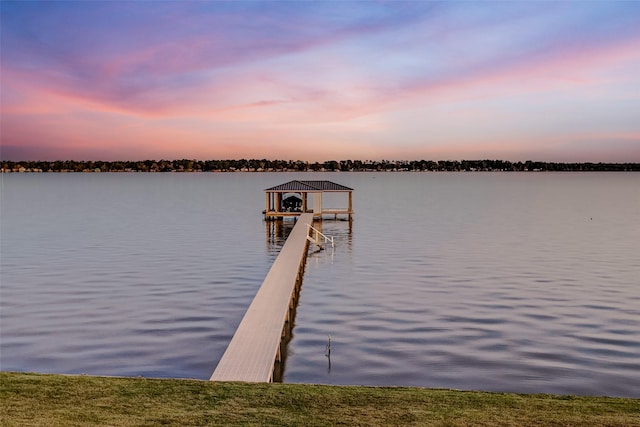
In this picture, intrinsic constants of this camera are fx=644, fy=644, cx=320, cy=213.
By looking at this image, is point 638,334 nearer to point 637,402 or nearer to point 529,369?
point 529,369

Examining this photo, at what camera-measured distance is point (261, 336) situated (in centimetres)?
1591

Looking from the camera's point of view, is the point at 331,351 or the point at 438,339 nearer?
the point at 331,351

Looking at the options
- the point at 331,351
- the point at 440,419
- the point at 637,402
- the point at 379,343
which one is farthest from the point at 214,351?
the point at 637,402

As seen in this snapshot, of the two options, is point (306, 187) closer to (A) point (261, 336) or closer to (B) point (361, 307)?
(B) point (361, 307)

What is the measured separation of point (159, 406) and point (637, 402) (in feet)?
26.2

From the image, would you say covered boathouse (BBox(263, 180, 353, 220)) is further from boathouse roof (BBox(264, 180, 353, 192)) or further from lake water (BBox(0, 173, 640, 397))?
lake water (BBox(0, 173, 640, 397))

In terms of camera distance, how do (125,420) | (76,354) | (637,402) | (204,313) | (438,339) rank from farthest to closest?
1. (204,313)
2. (438,339)
3. (76,354)
4. (637,402)
5. (125,420)

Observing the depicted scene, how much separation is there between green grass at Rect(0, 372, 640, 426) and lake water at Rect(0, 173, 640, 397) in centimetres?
447

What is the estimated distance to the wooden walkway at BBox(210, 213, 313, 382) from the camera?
42.8ft

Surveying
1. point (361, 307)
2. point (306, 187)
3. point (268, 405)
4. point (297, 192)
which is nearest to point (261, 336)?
point (268, 405)

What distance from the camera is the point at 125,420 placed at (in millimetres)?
9344

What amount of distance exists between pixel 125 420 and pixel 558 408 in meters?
6.81

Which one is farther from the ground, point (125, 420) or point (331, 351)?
point (125, 420)


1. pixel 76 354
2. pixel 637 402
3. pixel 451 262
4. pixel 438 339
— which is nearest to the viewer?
pixel 637 402
